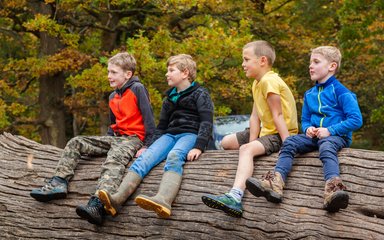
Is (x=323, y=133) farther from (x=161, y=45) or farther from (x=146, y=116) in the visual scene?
(x=161, y=45)

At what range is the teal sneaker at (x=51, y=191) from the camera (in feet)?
18.2

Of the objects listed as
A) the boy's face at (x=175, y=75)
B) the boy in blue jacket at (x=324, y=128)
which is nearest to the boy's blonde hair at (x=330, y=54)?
the boy in blue jacket at (x=324, y=128)

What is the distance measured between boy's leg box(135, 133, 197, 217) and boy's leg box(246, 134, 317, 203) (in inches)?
31.9

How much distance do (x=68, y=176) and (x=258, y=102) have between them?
204 cm

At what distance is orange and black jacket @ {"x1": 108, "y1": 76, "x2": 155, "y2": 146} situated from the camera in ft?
19.1

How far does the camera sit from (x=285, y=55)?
1535 centimetres

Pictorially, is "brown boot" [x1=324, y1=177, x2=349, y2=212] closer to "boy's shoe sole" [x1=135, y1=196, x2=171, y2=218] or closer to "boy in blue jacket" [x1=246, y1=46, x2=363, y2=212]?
"boy in blue jacket" [x1=246, y1=46, x2=363, y2=212]

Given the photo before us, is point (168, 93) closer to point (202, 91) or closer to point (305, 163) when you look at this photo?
point (202, 91)

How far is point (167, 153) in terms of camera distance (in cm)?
562

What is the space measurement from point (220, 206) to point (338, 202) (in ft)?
3.00

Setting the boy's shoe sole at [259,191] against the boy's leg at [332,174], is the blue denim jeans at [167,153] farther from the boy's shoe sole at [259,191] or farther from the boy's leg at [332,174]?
the boy's leg at [332,174]

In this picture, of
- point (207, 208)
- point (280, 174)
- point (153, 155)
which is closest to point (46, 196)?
point (153, 155)

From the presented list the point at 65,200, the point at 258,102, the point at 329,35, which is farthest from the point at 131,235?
the point at 329,35

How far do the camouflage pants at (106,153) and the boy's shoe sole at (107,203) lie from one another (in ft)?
0.70
